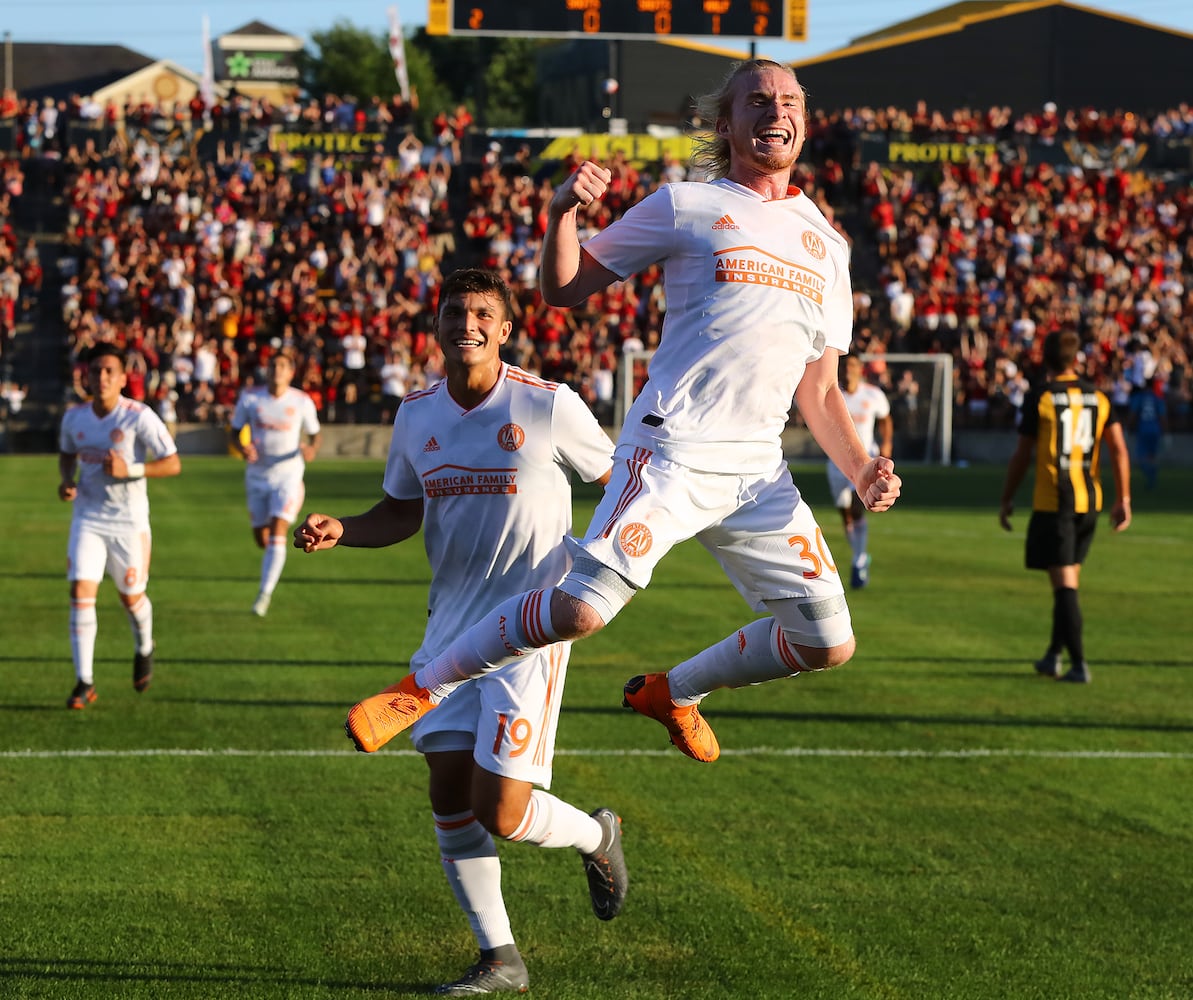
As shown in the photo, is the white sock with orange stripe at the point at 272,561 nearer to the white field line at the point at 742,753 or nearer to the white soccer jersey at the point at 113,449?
the white soccer jersey at the point at 113,449

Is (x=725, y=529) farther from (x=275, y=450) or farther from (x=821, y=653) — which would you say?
(x=275, y=450)

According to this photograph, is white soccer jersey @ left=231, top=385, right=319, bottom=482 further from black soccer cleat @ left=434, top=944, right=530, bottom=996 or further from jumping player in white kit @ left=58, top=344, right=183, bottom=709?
black soccer cleat @ left=434, top=944, right=530, bottom=996

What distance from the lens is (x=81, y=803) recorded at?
8.41 m

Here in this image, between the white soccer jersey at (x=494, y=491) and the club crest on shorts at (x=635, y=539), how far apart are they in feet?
1.20

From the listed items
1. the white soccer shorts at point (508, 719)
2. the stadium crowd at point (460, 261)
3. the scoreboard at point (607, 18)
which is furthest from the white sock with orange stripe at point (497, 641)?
the stadium crowd at point (460, 261)

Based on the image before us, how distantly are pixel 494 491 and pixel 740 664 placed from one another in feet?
3.33

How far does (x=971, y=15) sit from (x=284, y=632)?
64514 mm

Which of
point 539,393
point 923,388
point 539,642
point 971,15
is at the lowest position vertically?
point 923,388

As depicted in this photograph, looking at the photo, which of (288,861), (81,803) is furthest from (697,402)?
(81,803)

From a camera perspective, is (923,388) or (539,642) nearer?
(539,642)

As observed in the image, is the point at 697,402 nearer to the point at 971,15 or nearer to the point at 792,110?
the point at 792,110

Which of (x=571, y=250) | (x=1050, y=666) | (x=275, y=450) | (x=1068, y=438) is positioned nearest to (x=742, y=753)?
(x=1050, y=666)

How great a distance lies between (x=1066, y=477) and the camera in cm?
1223

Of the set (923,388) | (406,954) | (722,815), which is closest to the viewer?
(406,954)
